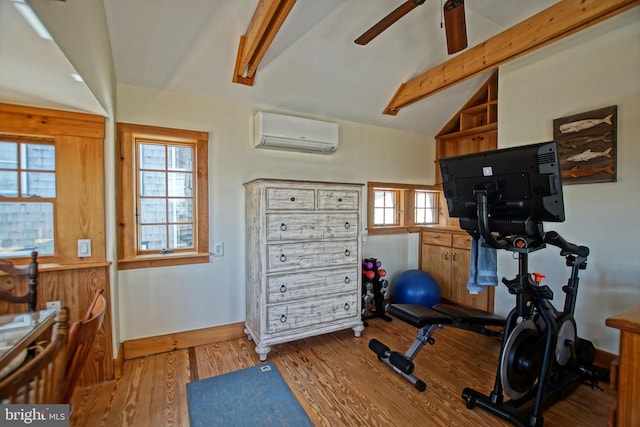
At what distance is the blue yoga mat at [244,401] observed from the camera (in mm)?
1844

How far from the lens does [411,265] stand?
13.7 feet

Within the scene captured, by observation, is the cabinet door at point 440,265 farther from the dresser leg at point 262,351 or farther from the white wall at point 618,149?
the dresser leg at point 262,351

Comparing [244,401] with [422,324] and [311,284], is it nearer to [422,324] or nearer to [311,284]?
[311,284]

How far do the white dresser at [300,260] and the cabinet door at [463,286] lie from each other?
1.42m

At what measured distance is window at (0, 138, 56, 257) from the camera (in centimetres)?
212

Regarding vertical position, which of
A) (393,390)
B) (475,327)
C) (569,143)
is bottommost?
(393,390)

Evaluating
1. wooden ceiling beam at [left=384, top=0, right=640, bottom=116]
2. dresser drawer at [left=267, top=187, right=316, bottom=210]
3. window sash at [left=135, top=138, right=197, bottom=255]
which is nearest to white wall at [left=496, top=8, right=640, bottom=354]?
wooden ceiling beam at [left=384, top=0, right=640, bottom=116]

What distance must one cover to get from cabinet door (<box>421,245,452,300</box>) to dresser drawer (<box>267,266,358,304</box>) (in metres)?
1.47

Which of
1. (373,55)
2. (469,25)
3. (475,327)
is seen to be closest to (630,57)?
(469,25)

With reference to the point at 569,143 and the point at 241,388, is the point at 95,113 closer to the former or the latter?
the point at 241,388

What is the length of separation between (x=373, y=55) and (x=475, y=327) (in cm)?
263

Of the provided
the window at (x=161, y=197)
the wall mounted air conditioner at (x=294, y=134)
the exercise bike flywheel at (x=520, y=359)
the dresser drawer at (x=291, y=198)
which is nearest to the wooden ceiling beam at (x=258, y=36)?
the wall mounted air conditioner at (x=294, y=134)

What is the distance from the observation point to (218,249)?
2.91 meters

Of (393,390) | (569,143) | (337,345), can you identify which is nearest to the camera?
(393,390)
